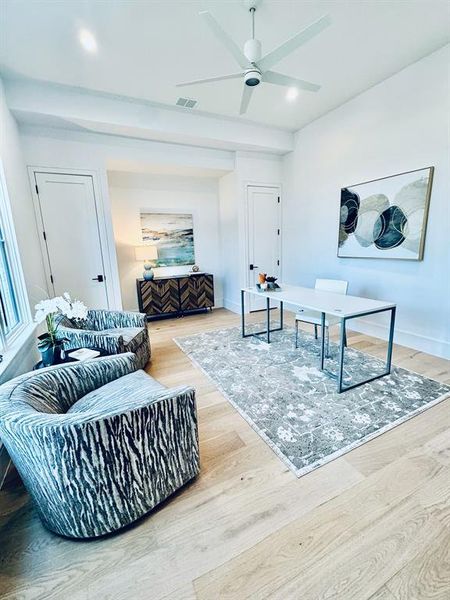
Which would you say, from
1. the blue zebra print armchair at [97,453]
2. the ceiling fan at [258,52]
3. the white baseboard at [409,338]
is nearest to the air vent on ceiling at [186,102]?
the ceiling fan at [258,52]

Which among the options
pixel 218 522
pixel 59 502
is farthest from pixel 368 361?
pixel 59 502

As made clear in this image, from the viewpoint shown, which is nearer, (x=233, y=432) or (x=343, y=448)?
(x=343, y=448)

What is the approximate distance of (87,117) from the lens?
3318 millimetres

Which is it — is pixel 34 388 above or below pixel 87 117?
below

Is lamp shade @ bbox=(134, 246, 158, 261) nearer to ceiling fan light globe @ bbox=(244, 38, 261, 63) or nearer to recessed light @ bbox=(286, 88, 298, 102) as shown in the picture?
recessed light @ bbox=(286, 88, 298, 102)

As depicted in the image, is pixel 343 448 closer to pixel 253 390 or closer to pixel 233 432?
pixel 233 432

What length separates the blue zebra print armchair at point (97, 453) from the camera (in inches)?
44.8

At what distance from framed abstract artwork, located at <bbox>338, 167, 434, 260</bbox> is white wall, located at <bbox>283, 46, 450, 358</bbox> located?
0.09 metres

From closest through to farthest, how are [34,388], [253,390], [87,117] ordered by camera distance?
[34,388], [253,390], [87,117]

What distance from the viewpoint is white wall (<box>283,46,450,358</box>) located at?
2.88 meters

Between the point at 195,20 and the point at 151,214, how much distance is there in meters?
3.15

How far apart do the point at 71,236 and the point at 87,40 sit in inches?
89.4

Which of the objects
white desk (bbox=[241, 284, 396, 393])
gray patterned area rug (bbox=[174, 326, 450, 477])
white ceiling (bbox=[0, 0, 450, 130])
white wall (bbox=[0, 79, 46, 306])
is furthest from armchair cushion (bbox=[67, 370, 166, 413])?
white ceiling (bbox=[0, 0, 450, 130])

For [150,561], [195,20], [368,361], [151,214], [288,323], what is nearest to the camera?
[150,561]
